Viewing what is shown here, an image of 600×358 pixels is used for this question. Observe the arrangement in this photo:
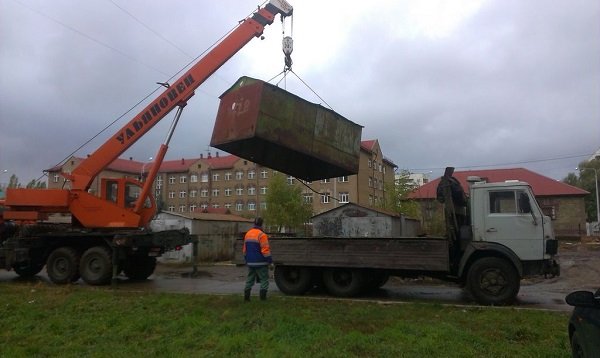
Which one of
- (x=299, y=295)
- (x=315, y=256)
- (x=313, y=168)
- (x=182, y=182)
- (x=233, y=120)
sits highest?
(x=182, y=182)

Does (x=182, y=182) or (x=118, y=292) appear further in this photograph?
(x=182, y=182)

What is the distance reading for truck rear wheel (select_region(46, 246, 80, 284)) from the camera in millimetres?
14102

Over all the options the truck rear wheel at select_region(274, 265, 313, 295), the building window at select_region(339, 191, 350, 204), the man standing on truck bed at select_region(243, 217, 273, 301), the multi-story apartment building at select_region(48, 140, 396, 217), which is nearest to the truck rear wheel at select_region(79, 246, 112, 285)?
the truck rear wheel at select_region(274, 265, 313, 295)

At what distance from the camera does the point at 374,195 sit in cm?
6800

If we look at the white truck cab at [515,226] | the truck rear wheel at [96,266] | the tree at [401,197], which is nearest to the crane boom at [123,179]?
the truck rear wheel at [96,266]

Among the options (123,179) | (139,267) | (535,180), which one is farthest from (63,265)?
(535,180)

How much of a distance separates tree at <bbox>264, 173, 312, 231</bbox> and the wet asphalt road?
2656 centimetres

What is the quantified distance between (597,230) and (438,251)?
47422 mm

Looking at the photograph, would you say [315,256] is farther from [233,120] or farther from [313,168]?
[233,120]

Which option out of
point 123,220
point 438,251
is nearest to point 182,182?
point 123,220

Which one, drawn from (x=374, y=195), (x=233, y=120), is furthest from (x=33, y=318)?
(x=374, y=195)

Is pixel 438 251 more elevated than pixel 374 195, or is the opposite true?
pixel 374 195

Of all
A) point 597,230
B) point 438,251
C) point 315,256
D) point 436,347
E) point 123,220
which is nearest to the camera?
point 436,347

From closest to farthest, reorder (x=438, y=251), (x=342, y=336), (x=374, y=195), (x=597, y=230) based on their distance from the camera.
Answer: (x=342, y=336) < (x=438, y=251) < (x=597, y=230) < (x=374, y=195)
